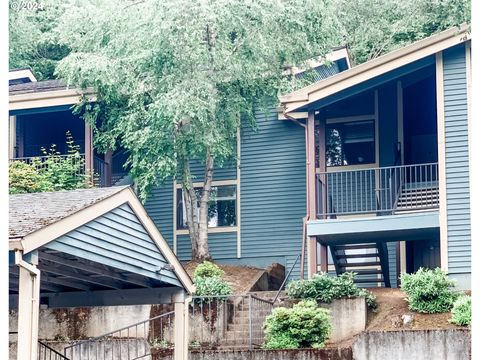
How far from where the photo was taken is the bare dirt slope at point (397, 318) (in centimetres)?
1838

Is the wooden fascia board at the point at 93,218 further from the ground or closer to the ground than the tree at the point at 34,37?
closer to the ground

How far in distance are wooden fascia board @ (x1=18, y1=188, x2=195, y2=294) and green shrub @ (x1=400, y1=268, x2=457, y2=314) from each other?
218 inches

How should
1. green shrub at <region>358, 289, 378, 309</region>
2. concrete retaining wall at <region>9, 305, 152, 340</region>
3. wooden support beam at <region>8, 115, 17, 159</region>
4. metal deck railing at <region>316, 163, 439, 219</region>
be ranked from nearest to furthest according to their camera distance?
green shrub at <region>358, 289, 378, 309</region> → concrete retaining wall at <region>9, 305, 152, 340</region> → metal deck railing at <region>316, 163, 439, 219</region> → wooden support beam at <region>8, 115, 17, 159</region>

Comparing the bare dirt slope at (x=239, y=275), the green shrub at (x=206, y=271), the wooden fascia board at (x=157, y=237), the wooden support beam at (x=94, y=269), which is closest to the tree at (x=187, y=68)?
the bare dirt slope at (x=239, y=275)

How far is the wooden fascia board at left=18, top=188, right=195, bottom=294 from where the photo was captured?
11.2 metres

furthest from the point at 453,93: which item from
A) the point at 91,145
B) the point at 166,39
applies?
the point at 91,145

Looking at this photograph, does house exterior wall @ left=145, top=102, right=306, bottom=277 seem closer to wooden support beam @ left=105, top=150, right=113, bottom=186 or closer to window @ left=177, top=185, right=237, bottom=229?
window @ left=177, top=185, right=237, bottom=229

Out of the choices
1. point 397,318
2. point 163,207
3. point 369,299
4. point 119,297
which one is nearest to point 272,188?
point 163,207

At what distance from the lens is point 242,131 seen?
2588cm

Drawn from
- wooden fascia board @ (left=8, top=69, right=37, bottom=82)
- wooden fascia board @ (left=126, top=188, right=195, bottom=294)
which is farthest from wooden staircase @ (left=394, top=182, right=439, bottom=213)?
wooden fascia board @ (left=8, top=69, right=37, bottom=82)

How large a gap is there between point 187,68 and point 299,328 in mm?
7418

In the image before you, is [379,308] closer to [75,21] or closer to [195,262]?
[195,262]

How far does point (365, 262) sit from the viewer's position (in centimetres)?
2342

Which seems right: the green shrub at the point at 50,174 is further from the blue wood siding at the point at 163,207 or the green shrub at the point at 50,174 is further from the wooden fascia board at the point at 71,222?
the wooden fascia board at the point at 71,222
